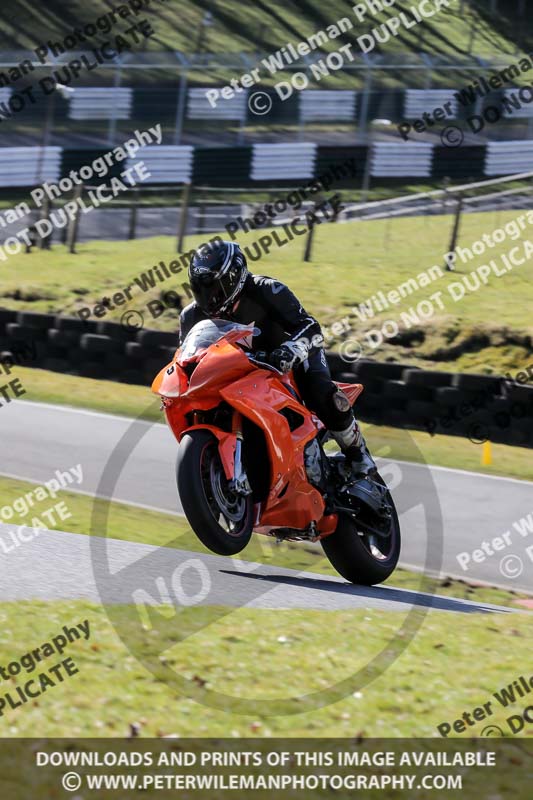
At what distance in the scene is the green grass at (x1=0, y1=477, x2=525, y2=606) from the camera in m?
8.34

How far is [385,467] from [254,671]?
296 inches

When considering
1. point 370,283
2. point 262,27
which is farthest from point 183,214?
point 262,27

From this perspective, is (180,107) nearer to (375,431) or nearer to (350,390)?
(375,431)

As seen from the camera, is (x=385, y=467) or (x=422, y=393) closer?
(x=385, y=467)

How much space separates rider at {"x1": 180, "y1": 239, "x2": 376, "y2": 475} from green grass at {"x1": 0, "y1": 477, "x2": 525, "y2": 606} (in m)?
1.23

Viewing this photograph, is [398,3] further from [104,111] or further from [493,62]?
[104,111]

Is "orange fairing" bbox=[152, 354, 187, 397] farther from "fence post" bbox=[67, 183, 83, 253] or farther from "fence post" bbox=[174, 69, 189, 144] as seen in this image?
Result: "fence post" bbox=[174, 69, 189, 144]

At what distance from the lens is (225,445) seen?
6309 mm

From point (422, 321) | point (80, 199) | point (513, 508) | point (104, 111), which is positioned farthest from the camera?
point (104, 111)

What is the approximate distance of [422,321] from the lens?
16156 mm

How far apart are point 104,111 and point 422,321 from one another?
1590 cm

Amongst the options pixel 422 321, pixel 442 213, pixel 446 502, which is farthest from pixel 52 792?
pixel 442 213

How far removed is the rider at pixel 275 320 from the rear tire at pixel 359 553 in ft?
1.35

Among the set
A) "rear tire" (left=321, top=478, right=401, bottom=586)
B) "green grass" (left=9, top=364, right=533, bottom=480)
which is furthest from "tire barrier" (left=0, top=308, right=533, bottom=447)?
"rear tire" (left=321, top=478, right=401, bottom=586)
